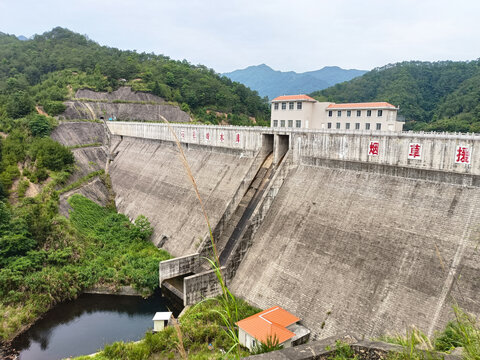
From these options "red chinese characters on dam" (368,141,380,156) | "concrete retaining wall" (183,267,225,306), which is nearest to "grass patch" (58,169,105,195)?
"concrete retaining wall" (183,267,225,306)

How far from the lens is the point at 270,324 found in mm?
11523

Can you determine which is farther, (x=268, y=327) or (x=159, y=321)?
(x=159, y=321)

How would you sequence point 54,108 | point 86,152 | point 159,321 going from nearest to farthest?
point 159,321 → point 86,152 → point 54,108

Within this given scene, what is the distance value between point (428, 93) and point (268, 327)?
61.0m

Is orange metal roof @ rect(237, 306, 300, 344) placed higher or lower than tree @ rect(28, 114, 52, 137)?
lower

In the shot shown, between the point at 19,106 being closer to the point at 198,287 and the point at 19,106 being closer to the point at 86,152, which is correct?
the point at 86,152

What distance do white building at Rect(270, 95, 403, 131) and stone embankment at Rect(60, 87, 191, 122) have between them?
68.2 feet

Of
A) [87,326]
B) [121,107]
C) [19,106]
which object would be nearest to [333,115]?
[87,326]

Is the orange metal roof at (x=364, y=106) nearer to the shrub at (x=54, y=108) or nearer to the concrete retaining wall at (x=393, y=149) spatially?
the concrete retaining wall at (x=393, y=149)

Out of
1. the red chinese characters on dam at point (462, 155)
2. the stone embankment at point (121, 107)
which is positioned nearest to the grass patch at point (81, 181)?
the stone embankment at point (121, 107)

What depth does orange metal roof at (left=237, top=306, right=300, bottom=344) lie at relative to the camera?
10.9 m

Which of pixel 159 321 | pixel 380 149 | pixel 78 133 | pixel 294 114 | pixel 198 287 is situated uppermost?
pixel 294 114

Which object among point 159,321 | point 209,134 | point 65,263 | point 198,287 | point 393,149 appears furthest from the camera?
point 209,134

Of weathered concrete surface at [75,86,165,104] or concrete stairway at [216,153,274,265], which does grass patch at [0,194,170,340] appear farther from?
weathered concrete surface at [75,86,165,104]
